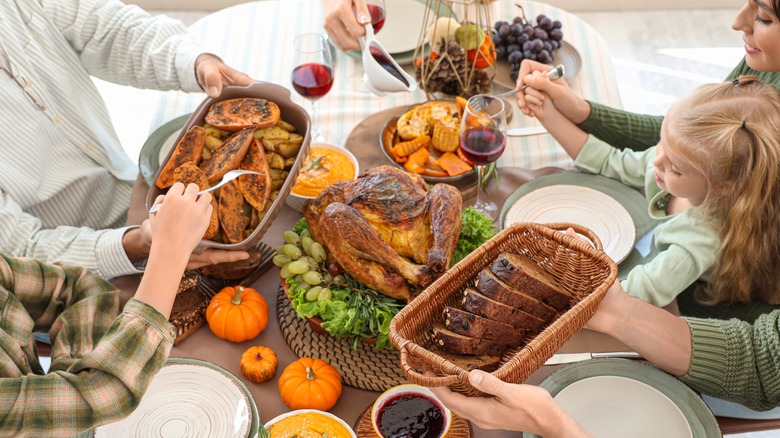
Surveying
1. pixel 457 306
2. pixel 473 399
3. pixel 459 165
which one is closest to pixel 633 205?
pixel 459 165

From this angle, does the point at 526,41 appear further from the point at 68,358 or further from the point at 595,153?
the point at 68,358

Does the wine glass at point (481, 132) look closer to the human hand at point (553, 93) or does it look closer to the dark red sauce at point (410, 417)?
the human hand at point (553, 93)

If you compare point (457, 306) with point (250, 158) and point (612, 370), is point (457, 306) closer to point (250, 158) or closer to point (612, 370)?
point (612, 370)

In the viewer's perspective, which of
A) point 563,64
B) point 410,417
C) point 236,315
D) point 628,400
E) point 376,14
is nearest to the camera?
point 410,417

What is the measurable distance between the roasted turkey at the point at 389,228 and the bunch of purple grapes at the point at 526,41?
760mm

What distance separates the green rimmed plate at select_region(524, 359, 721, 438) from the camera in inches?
57.1

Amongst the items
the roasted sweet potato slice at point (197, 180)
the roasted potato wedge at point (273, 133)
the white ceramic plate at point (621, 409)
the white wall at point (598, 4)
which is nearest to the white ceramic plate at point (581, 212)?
the white ceramic plate at point (621, 409)

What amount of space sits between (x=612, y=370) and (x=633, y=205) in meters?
0.58

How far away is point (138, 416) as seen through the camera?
1.46m

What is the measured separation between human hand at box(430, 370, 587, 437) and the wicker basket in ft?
0.07

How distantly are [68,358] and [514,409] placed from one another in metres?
0.91

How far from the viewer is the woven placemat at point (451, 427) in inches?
55.1

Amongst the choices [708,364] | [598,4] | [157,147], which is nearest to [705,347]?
[708,364]

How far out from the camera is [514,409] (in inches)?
50.9
